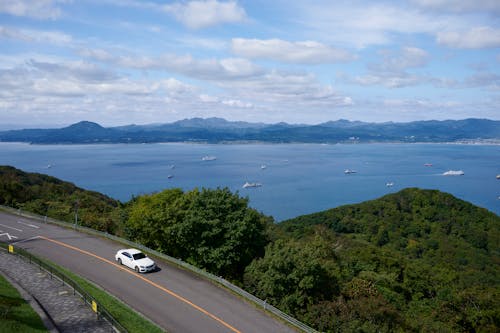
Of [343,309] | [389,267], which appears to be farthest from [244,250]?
[389,267]

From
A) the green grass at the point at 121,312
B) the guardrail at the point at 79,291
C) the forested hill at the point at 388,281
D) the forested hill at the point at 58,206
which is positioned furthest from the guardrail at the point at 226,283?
the guardrail at the point at 79,291

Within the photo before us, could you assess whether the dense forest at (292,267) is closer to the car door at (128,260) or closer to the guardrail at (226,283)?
the guardrail at (226,283)

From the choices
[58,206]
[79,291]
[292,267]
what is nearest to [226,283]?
[292,267]

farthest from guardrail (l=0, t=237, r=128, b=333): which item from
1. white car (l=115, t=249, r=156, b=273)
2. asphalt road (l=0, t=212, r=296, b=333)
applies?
white car (l=115, t=249, r=156, b=273)

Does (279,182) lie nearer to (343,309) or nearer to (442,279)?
(442,279)

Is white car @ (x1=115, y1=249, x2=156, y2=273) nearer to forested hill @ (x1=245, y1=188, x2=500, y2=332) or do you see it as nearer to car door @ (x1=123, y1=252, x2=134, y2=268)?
car door @ (x1=123, y1=252, x2=134, y2=268)

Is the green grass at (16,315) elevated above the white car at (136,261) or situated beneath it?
elevated above
